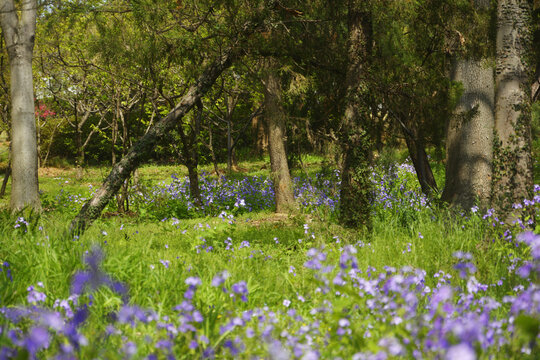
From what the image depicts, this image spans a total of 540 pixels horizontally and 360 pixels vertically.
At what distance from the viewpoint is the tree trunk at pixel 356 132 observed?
590 centimetres

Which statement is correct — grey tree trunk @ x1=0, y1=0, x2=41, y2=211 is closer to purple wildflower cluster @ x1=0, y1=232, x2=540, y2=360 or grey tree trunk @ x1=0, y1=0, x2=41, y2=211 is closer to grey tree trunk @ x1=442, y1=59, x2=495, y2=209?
purple wildflower cluster @ x1=0, y1=232, x2=540, y2=360

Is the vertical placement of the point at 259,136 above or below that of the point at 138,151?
above

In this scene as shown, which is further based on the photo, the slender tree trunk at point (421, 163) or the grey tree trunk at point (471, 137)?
the slender tree trunk at point (421, 163)

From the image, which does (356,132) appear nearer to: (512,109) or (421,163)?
(512,109)

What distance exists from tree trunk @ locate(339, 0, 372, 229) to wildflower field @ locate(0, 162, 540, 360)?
0.98 feet

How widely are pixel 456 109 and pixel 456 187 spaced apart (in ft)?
3.64

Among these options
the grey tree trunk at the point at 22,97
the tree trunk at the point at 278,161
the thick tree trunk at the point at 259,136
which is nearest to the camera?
the grey tree trunk at the point at 22,97

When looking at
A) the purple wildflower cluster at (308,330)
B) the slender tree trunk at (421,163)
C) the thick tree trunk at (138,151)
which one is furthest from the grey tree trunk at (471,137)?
the purple wildflower cluster at (308,330)

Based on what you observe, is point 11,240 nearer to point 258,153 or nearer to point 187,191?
point 187,191

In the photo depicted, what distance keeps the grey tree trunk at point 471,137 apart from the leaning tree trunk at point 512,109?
3.41 ft

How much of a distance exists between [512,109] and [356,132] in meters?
1.79

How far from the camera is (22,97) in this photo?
802cm

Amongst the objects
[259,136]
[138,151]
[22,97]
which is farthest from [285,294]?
[259,136]

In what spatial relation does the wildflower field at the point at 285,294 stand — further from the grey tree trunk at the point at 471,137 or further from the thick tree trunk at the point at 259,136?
the thick tree trunk at the point at 259,136
